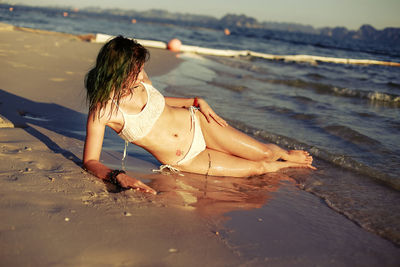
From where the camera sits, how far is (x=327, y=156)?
4648 millimetres

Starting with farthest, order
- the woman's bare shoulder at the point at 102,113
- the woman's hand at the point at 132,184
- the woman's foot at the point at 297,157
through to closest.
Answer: the woman's foot at the point at 297,157 < the woman's bare shoulder at the point at 102,113 < the woman's hand at the point at 132,184

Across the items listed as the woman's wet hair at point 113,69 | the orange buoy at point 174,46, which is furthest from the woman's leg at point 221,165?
the orange buoy at point 174,46

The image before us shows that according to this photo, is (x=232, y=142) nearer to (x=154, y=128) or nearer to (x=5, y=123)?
(x=154, y=128)

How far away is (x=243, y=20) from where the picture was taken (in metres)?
159

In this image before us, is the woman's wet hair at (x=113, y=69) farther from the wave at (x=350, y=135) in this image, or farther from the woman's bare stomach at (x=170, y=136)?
the wave at (x=350, y=135)

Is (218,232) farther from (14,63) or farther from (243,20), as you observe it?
(243,20)

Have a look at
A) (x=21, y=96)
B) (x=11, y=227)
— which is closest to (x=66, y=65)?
(x=21, y=96)

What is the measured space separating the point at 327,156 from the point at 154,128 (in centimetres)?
245

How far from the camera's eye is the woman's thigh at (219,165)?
3658 millimetres

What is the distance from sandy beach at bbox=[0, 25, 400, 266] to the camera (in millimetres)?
2066

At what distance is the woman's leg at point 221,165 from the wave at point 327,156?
1103 millimetres

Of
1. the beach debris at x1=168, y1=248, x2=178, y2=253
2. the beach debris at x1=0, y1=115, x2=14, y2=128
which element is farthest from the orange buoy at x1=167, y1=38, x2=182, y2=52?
the beach debris at x1=168, y1=248, x2=178, y2=253

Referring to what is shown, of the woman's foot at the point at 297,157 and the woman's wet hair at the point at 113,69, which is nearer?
the woman's wet hair at the point at 113,69

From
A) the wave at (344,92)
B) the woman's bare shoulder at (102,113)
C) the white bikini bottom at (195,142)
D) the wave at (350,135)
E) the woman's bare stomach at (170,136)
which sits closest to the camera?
the woman's bare shoulder at (102,113)
